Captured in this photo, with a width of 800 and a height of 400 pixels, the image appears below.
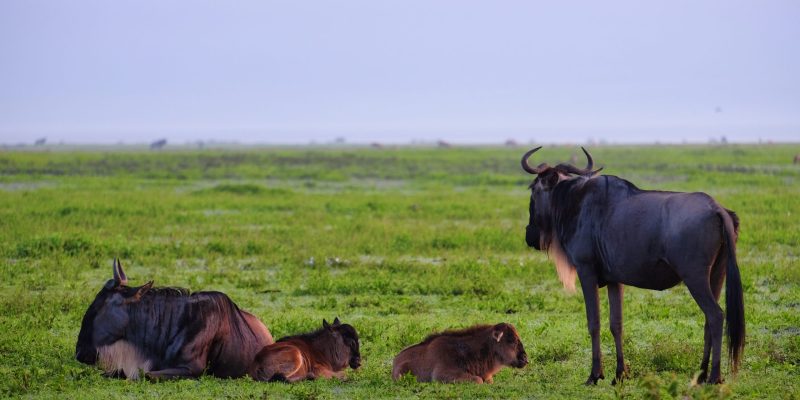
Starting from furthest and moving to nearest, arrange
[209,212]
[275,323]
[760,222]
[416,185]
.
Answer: [416,185]
[209,212]
[760,222]
[275,323]

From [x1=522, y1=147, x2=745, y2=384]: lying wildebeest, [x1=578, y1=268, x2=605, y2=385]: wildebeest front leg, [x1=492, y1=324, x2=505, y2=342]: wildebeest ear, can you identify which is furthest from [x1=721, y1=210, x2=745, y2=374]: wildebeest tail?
[x1=492, y1=324, x2=505, y2=342]: wildebeest ear

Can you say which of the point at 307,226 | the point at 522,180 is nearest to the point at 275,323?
the point at 307,226

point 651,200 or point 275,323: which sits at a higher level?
point 651,200

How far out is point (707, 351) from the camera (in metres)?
8.20

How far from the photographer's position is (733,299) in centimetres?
778

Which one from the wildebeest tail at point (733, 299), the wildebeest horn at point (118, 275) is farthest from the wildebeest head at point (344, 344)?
the wildebeest tail at point (733, 299)

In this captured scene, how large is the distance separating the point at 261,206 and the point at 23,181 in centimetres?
1502

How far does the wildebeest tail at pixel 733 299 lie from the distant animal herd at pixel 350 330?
317mm

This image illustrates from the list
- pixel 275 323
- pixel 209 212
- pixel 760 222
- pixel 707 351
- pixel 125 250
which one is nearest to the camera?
pixel 707 351

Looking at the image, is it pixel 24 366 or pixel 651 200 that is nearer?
pixel 651 200

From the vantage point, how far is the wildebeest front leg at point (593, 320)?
27.8 feet

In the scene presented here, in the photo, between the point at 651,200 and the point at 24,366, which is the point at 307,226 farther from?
the point at 651,200

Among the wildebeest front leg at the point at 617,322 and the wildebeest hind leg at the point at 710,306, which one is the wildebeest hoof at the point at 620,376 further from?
the wildebeest hind leg at the point at 710,306

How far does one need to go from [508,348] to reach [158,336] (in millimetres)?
2953
